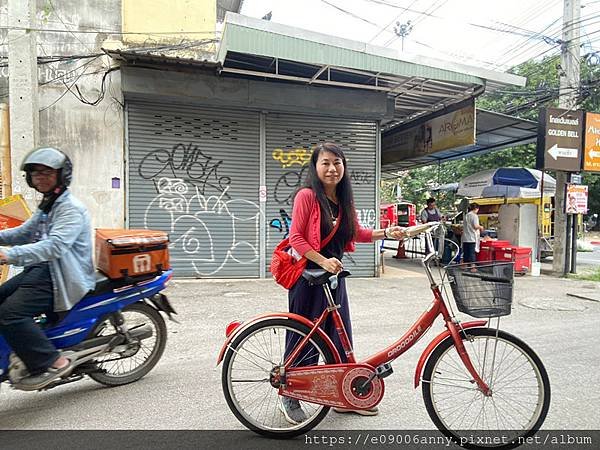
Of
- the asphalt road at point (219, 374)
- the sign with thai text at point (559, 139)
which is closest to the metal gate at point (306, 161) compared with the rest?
the asphalt road at point (219, 374)

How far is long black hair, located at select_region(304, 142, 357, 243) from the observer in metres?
2.87

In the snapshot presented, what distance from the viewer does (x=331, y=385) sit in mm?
2664

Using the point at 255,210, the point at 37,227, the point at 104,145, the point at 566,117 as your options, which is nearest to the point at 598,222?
the point at 566,117

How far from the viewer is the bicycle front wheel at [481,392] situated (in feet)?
8.61

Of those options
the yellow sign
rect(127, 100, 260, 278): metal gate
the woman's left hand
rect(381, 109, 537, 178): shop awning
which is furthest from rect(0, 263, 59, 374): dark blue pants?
the yellow sign

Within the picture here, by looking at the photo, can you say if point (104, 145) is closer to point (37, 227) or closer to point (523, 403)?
point (37, 227)

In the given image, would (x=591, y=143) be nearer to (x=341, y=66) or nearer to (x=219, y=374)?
(x=341, y=66)

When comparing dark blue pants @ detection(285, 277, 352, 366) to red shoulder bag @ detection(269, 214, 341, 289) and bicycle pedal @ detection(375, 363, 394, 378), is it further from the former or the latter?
bicycle pedal @ detection(375, 363, 394, 378)

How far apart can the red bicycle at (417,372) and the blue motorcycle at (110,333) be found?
1062mm

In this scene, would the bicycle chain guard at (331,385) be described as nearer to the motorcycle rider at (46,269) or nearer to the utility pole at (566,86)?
the motorcycle rider at (46,269)

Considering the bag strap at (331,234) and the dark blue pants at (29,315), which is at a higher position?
the bag strap at (331,234)

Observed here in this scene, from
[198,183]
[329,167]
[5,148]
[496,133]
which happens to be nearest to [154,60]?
[198,183]

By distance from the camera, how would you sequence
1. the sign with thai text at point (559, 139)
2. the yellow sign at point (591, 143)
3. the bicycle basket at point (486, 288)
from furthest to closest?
the yellow sign at point (591, 143) → the sign with thai text at point (559, 139) → the bicycle basket at point (486, 288)

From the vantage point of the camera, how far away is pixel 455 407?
2.80m
